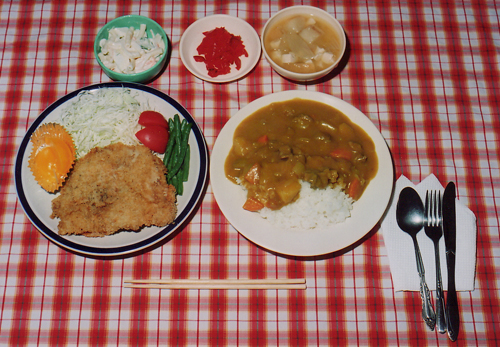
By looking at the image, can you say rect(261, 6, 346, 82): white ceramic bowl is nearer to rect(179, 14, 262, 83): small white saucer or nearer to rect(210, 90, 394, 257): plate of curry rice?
rect(179, 14, 262, 83): small white saucer

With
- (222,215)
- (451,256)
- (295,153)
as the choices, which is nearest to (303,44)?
(295,153)

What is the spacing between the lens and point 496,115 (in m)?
3.61

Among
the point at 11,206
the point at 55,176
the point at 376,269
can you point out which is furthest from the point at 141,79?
the point at 376,269

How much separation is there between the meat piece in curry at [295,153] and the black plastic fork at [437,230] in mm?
594

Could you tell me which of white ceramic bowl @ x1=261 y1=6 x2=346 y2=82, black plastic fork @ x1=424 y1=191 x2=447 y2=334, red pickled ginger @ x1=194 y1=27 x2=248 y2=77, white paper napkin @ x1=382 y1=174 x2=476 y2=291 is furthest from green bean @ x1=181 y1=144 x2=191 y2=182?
black plastic fork @ x1=424 y1=191 x2=447 y2=334

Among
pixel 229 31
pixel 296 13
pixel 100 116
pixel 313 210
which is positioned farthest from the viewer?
pixel 229 31

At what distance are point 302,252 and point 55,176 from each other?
2048 mm

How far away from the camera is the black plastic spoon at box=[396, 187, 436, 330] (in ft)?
9.98

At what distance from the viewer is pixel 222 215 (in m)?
3.30

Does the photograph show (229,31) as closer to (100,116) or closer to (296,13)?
(296,13)

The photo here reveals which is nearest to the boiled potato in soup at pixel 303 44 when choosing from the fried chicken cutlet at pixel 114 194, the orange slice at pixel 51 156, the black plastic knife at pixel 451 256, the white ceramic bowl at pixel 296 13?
the white ceramic bowl at pixel 296 13

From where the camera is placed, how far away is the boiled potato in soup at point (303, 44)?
3.33 metres

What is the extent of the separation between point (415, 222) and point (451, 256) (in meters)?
0.37

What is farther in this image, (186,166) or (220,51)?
(220,51)
